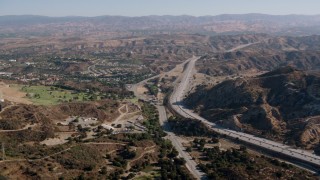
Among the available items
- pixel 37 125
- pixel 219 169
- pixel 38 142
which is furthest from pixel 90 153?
pixel 219 169

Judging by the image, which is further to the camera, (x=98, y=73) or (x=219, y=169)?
(x=98, y=73)

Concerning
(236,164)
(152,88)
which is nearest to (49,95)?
(152,88)

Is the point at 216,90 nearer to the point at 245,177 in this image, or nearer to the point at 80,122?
the point at 80,122

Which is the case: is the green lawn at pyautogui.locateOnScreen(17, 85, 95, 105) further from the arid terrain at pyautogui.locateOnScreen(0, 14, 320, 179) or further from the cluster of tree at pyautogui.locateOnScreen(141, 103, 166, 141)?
the cluster of tree at pyautogui.locateOnScreen(141, 103, 166, 141)

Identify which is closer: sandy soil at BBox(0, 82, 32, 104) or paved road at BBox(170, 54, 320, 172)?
paved road at BBox(170, 54, 320, 172)

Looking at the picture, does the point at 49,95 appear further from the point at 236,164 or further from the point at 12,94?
the point at 236,164

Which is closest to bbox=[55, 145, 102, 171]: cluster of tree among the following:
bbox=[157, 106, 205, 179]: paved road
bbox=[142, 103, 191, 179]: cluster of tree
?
bbox=[142, 103, 191, 179]: cluster of tree
